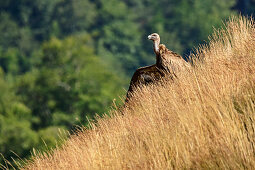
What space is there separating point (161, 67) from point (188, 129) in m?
2.96

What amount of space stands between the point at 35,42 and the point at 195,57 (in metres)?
97.0

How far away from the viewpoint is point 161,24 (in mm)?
106500

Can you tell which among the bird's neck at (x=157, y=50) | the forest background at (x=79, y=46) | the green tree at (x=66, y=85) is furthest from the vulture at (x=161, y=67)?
the green tree at (x=66, y=85)

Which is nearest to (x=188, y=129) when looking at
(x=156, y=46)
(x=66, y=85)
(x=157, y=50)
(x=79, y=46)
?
(x=157, y=50)

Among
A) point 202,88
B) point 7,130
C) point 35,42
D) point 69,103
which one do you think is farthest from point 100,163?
point 35,42

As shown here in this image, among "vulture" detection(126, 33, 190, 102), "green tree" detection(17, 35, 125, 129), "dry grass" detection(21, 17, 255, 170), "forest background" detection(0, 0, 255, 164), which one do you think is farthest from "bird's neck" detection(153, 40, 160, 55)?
"green tree" detection(17, 35, 125, 129)

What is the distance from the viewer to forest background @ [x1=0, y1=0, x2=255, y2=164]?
58.8m

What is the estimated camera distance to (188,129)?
5746mm

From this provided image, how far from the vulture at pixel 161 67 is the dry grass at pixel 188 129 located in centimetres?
55

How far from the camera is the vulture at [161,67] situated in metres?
8.46

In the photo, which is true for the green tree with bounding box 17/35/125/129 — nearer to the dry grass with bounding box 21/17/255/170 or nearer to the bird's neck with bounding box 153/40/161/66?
the bird's neck with bounding box 153/40/161/66

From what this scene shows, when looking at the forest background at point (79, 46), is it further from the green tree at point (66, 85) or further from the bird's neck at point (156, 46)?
the bird's neck at point (156, 46)

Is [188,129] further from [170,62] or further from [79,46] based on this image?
[79,46]

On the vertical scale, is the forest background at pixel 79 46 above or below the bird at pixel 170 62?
above
